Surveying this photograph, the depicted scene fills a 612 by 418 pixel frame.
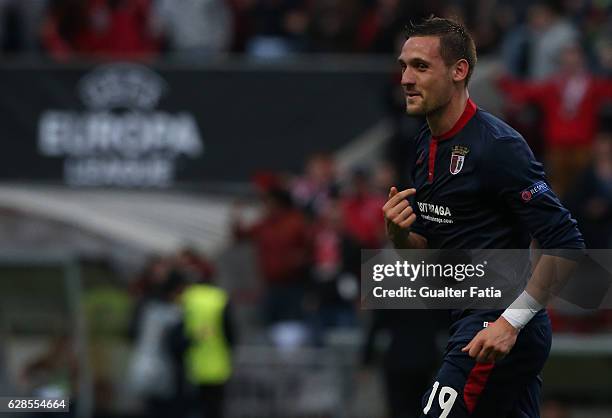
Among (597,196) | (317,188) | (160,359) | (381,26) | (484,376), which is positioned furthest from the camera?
(381,26)

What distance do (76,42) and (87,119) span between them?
0.96 meters

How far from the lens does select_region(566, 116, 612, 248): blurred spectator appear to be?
13.5 metres

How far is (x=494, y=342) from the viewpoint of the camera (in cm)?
588

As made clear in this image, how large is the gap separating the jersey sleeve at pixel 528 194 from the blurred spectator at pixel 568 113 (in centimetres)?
891

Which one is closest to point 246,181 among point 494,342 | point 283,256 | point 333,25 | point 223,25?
point 223,25

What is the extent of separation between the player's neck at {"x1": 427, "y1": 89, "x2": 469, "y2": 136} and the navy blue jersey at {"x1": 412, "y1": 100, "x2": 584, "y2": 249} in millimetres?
24

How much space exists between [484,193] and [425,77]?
525mm

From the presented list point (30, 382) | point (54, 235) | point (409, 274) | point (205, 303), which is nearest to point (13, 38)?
point (54, 235)

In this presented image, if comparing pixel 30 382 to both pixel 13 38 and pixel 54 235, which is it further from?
pixel 13 38

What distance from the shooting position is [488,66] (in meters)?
16.8

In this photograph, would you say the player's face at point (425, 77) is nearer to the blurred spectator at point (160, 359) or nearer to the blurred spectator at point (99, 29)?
the blurred spectator at point (160, 359)

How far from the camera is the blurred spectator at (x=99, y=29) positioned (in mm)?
17422

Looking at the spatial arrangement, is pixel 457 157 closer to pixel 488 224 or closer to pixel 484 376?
pixel 488 224

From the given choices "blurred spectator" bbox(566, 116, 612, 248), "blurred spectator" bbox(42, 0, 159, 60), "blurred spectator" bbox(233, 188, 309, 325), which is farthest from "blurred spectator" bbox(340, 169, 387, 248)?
"blurred spectator" bbox(42, 0, 159, 60)
